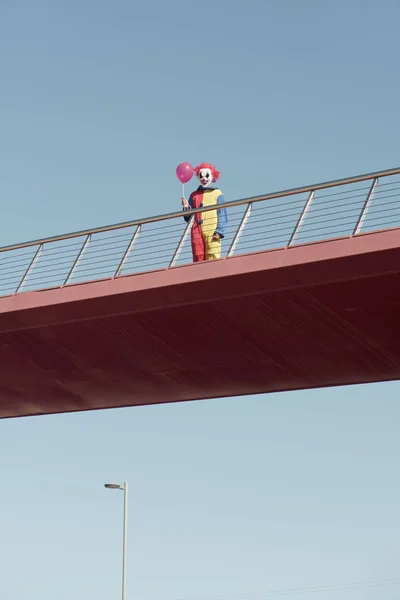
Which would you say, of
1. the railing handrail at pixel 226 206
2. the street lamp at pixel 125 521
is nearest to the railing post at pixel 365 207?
the railing handrail at pixel 226 206

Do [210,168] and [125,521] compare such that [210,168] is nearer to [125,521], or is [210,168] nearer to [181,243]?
[181,243]

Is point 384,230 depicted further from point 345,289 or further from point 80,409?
point 80,409

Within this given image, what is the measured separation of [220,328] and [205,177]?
3070 mm

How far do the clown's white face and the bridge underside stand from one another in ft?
9.64

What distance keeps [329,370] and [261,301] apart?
11.5 ft

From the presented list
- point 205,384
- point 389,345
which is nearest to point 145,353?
point 205,384

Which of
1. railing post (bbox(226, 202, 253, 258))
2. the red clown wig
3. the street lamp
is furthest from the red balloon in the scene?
the street lamp

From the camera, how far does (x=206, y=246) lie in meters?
19.6

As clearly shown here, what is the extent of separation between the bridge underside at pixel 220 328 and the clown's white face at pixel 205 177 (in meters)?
2.94

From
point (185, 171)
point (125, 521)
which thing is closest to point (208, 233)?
point (185, 171)

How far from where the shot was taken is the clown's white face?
21.4m

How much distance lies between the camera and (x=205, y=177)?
21438mm

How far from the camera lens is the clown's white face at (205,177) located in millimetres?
21406

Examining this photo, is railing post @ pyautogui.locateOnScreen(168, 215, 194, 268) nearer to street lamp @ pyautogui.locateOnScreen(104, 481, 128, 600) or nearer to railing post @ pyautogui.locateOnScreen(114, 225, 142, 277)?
railing post @ pyautogui.locateOnScreen(114, 225, 142, 277)
